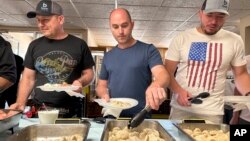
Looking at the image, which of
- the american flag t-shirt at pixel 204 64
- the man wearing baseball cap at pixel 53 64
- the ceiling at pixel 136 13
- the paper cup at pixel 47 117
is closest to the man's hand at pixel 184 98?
the american flag t-shirt at pixel 204 64

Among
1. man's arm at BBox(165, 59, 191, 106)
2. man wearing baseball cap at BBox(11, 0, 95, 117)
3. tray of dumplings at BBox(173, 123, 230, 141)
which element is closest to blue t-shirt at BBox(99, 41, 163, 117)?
man's arm at BBox(165, 59, 191, 106)

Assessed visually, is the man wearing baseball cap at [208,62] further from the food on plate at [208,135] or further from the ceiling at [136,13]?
the ceiling at [136,13]

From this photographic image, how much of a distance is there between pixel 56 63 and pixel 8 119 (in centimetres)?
78

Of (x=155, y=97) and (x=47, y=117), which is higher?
(x=155, y=97)

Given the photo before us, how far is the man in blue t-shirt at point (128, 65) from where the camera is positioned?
5.70 feet

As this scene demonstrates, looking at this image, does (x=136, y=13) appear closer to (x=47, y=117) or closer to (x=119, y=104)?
(x=119, y=104)

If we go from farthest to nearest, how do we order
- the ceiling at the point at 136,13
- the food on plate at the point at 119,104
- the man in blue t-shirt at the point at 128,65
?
the ceiling at the point at 136,13 → the man in blue t-shirt at the point at 128,65 → the food on plate at the point at 119,104

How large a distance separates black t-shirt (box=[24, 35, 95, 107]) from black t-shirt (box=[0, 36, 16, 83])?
234 millimetres

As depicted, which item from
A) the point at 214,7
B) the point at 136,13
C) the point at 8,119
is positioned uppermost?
the point at 136,13

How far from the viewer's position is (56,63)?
6.20ft

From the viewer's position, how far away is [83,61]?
201 centimetres

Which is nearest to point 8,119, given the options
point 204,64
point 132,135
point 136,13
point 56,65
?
point 132,135

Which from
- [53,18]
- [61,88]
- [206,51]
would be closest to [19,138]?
[61,88]

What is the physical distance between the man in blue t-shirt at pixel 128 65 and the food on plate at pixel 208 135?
0.49 metres
